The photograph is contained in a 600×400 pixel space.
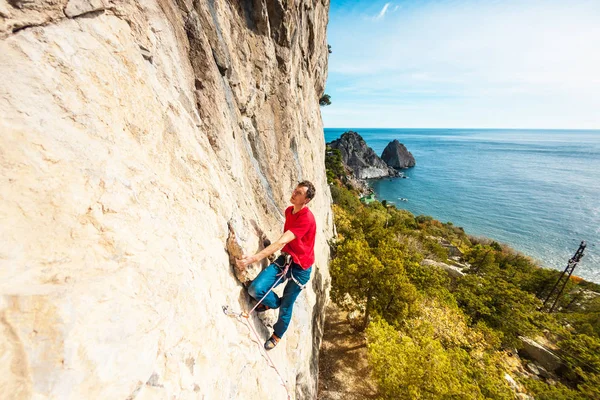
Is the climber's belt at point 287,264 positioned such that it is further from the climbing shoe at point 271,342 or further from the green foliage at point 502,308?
the green foliage at point 502,308

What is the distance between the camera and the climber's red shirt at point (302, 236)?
5344 millimetres

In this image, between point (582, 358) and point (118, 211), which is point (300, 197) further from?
point (582, 358)

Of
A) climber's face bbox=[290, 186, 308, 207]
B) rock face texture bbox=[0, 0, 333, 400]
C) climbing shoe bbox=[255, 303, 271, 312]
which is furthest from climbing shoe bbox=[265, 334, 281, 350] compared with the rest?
climber's face bbox=[290, 186, 308, 207]

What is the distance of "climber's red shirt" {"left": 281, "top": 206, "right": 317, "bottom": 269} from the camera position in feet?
17.5

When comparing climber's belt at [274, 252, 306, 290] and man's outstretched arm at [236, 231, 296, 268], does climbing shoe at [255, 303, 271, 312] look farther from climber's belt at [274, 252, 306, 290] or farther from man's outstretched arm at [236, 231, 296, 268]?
man's outstretched arm at [236, 231, 296, 268]

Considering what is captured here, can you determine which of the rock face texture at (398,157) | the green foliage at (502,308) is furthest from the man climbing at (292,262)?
the rock face texture at (398,157)

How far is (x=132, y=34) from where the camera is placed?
394 cm

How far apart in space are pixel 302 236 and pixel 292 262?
748mm

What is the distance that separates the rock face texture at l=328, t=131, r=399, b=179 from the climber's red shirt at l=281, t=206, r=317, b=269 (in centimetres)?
11161

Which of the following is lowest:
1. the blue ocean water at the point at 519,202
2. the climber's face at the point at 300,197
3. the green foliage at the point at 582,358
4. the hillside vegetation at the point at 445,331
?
the blue ocean water at the point at 519,202

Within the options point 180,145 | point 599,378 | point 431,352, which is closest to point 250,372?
point 180,145

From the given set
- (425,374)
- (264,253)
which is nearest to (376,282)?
(425,374)

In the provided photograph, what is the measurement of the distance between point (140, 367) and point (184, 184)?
8.54 feet

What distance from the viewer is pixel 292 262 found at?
5684mm
